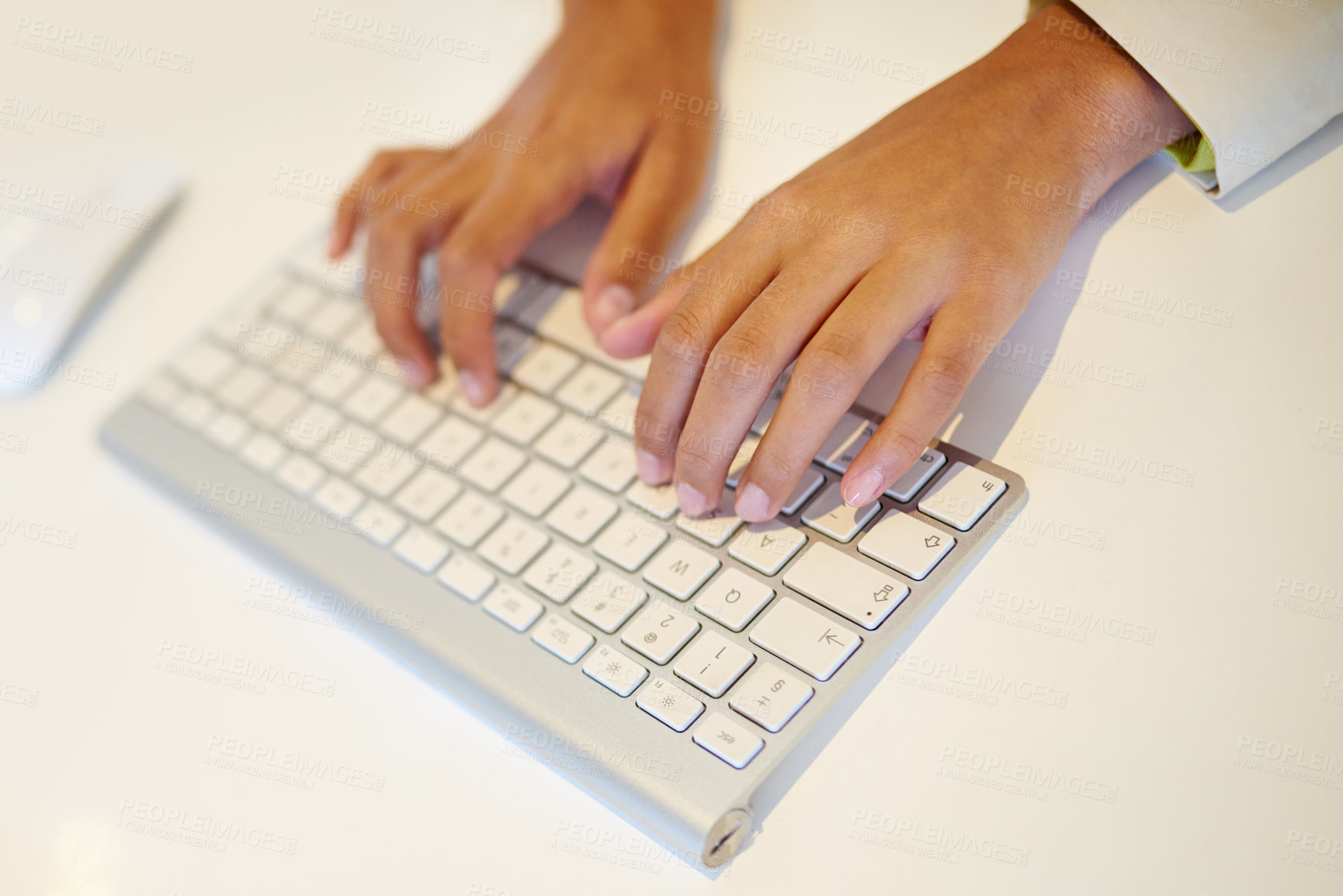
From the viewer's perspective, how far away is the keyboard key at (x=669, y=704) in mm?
429

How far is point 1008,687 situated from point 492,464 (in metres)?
0.31

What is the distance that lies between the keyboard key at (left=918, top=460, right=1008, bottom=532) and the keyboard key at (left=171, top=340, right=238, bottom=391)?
0.50 meters

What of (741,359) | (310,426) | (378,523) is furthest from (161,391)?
(741,359)

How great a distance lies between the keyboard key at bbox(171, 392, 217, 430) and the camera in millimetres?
649

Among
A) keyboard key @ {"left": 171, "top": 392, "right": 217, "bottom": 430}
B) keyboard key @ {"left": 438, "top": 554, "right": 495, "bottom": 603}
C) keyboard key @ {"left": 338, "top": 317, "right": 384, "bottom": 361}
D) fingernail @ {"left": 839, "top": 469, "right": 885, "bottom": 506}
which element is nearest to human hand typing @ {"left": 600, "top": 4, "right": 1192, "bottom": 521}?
fingernail @ {"left": 839, "top": 469, "right": 885, "bottom": 506}

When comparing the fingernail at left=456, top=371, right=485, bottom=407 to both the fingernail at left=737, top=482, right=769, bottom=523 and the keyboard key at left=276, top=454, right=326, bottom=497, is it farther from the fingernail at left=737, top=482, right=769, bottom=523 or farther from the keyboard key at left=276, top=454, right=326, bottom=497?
the fingernail at left=737, top=482, right=769, bottom=523

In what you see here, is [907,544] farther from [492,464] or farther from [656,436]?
[492,464]

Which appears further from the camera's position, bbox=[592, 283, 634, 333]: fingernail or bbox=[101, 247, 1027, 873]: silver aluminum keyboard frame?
bbox=[592, 283, 634, 333]: fingernail

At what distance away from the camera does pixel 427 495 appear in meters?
0.57

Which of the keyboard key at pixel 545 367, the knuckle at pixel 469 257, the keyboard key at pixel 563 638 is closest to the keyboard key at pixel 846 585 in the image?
the keyboard key at pixel 563 638

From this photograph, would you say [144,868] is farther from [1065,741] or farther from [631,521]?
[1065,741]

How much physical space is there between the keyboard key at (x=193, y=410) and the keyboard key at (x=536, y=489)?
248 millimetres

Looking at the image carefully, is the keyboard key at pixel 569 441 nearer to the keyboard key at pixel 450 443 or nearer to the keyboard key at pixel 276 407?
the keyboard key at pixel 450 443

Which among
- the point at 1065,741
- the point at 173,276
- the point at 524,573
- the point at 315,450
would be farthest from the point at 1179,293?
the point at 173,276
